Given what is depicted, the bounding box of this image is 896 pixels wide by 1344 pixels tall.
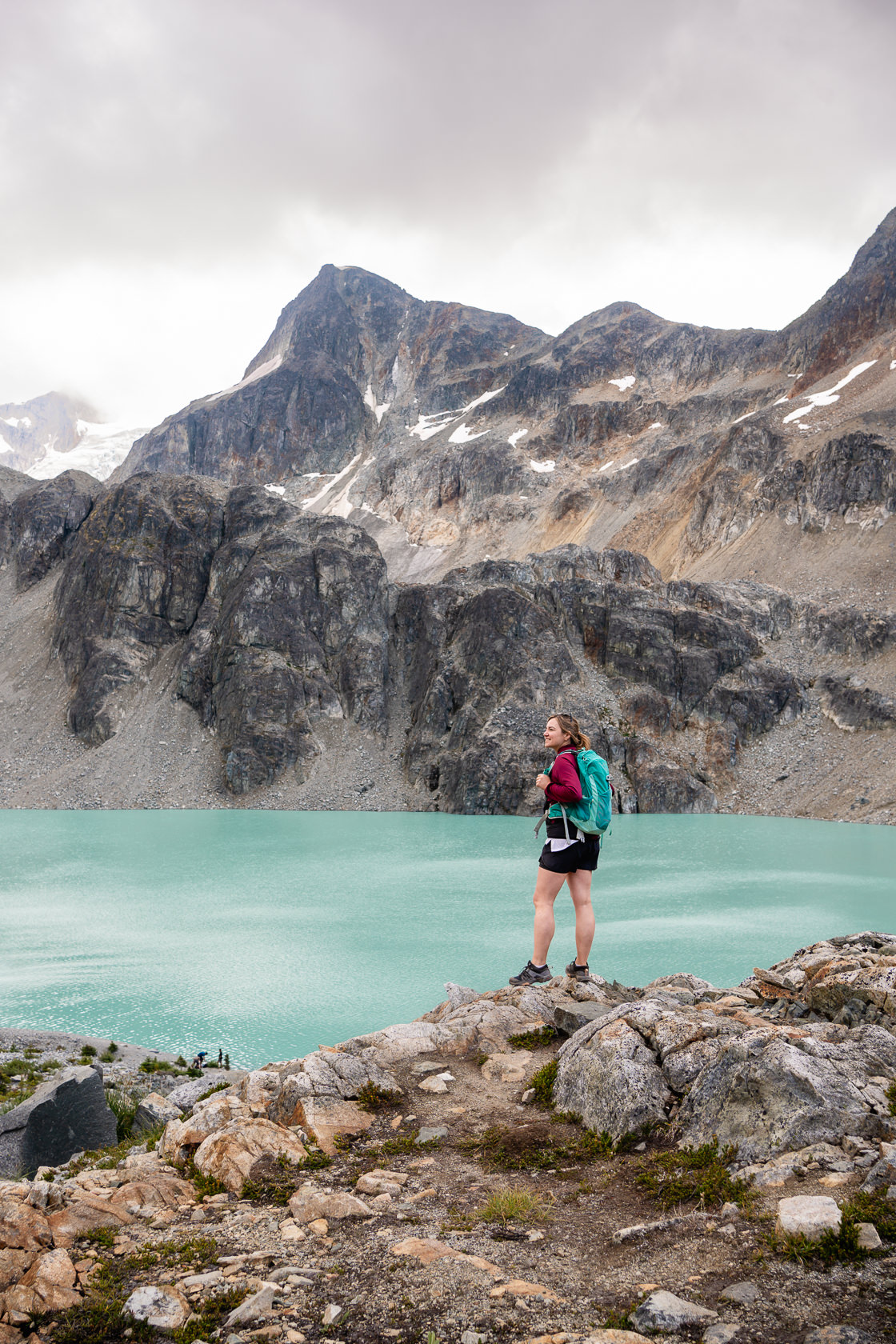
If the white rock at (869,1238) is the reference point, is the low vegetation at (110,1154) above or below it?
below

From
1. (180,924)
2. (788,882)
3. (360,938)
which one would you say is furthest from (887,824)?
(180,924)

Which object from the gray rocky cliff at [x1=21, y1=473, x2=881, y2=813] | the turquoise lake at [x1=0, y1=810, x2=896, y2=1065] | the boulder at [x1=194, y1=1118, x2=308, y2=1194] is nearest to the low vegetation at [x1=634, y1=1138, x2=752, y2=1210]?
the boulder at [x1=194, y1=1118, x2=308, y2=1194]

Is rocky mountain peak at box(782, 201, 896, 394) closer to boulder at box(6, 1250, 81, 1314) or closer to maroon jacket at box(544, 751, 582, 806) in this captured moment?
maroon jacket at box(544, 751, 582, 806)

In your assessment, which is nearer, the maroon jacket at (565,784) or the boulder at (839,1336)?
the boulder at (839,1336)

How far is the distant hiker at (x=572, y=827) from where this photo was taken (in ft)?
30.9

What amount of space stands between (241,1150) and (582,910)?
512 centimetres

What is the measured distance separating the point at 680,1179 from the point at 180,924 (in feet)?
84.5

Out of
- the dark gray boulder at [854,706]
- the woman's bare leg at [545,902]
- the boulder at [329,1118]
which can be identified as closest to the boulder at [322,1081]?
the boulder at [329,1118]

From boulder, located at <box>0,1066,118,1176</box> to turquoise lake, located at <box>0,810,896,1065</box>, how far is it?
6568 mm

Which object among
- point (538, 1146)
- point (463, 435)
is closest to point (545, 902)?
point (538, 1146)

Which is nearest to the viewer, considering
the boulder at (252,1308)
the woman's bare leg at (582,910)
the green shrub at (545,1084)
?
the boulder at (252,1308)

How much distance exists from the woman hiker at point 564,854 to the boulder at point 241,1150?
4054 mm

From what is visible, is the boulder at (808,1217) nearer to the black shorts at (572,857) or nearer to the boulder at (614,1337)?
the boulder at (614,1337)

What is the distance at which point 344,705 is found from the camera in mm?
87188
